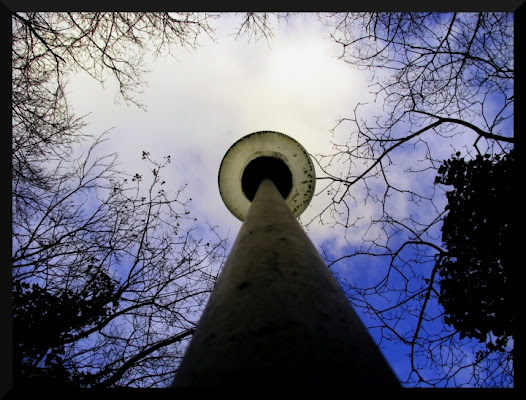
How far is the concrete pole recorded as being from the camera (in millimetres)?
1379

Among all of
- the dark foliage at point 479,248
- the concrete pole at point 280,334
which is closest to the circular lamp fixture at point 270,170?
the dark foliage at point 479,248

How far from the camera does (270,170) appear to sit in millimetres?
6984

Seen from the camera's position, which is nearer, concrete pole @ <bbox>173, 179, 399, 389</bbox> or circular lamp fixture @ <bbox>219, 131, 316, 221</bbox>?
concrete pole @ <bbox>173, 179, 399, 389</bbox>

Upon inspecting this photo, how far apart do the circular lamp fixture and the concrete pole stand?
4.44m

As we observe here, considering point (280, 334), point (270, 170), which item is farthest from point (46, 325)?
point (280, 334)

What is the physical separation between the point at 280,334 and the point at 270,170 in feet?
18.2

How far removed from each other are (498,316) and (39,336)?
300 inches

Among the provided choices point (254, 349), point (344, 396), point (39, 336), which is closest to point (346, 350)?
point (344, 396)

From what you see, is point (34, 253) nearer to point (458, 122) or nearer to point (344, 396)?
point (344, 396)

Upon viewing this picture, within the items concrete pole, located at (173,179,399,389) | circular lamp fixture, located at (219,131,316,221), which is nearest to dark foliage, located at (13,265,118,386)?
circular lamp fixture, located at (219,131,316,221)

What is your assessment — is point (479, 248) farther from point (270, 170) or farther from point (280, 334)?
point (280, 334)

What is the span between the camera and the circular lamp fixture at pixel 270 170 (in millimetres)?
6820

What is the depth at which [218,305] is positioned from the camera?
203 centimetres

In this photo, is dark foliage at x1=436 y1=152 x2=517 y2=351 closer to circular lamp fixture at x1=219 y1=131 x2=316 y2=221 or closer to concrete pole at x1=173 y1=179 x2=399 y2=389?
circular lamp fixture at x1=219 y1=131 x2=316 y2=221
